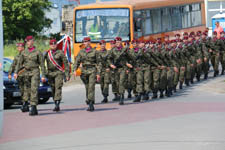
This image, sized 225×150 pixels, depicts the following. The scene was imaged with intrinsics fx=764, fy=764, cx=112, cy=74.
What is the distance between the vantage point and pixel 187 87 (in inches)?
1007

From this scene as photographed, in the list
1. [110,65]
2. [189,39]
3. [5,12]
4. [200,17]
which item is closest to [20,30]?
[5,12]

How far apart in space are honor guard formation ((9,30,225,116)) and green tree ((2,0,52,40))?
39.2 meters

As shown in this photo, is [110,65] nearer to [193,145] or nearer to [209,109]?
[209,109]

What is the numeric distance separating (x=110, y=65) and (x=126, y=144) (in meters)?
8.74

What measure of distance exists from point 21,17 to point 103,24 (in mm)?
37493

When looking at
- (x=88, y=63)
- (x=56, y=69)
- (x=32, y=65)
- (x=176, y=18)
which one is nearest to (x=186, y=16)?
(x=176, y=18)

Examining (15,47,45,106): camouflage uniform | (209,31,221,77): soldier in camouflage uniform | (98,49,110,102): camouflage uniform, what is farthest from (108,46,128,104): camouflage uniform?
(209,31,221,77): soldier in camouflage uniform

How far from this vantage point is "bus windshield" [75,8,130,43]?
2975 centimetres

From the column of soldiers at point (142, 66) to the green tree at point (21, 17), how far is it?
41.4m

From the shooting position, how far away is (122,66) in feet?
65.6

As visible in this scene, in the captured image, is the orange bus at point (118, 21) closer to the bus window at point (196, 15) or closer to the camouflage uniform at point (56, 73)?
the bus window at point (196, 15)

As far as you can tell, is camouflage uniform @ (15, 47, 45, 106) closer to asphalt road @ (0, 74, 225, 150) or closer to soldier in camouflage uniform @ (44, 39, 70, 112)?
soldier in camouflage uniform @ (44, 39, 70, 112)

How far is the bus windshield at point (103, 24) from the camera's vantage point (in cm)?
2975

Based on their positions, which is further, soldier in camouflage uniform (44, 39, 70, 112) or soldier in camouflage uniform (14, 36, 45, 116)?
soldier in camouflage uniform (44, 39, 70, 112)
